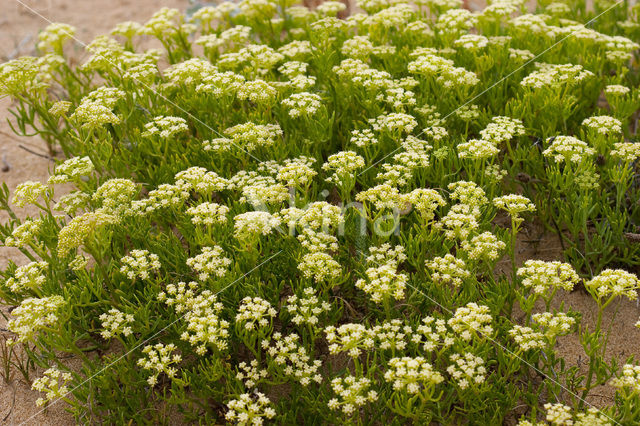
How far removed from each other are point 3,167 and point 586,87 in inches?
238

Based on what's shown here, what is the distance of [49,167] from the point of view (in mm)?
6512

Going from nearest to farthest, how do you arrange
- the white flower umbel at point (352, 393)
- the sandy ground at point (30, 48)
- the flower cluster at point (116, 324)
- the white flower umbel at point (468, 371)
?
the white flower umbel at point (352, 393), the white flower umbel at point (468, 371), the flower cluster at point (116, 324), the sandy ground at point (30, 48)

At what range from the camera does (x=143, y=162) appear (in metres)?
5.34

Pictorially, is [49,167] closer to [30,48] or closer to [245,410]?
[30,48]

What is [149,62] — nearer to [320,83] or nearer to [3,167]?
[320,83]

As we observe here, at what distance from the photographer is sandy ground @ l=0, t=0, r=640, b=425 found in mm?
4219

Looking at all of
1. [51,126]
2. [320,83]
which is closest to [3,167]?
[51,126]

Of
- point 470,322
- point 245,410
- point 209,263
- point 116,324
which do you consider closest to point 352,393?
point 245,410

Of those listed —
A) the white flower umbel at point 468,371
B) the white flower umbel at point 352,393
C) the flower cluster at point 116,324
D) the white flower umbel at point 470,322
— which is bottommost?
the white flower umbel at point 468,371

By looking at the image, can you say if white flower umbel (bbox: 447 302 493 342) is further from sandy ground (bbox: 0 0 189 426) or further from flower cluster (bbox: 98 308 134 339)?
sandy ground (bbox: 0 0 189 426)

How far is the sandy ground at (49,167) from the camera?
4.22 m

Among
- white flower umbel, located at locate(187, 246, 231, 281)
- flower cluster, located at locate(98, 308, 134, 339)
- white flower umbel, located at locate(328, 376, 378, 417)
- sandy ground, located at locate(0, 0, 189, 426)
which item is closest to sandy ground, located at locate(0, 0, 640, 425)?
sandy ground, located at locate(0, 0, 189, 426)

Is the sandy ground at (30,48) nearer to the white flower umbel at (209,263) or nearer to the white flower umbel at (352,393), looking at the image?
the white flower umbel at (209,263)

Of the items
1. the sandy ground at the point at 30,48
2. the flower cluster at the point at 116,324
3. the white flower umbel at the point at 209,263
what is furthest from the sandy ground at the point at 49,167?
the white flower umbel at the point at 209,263
